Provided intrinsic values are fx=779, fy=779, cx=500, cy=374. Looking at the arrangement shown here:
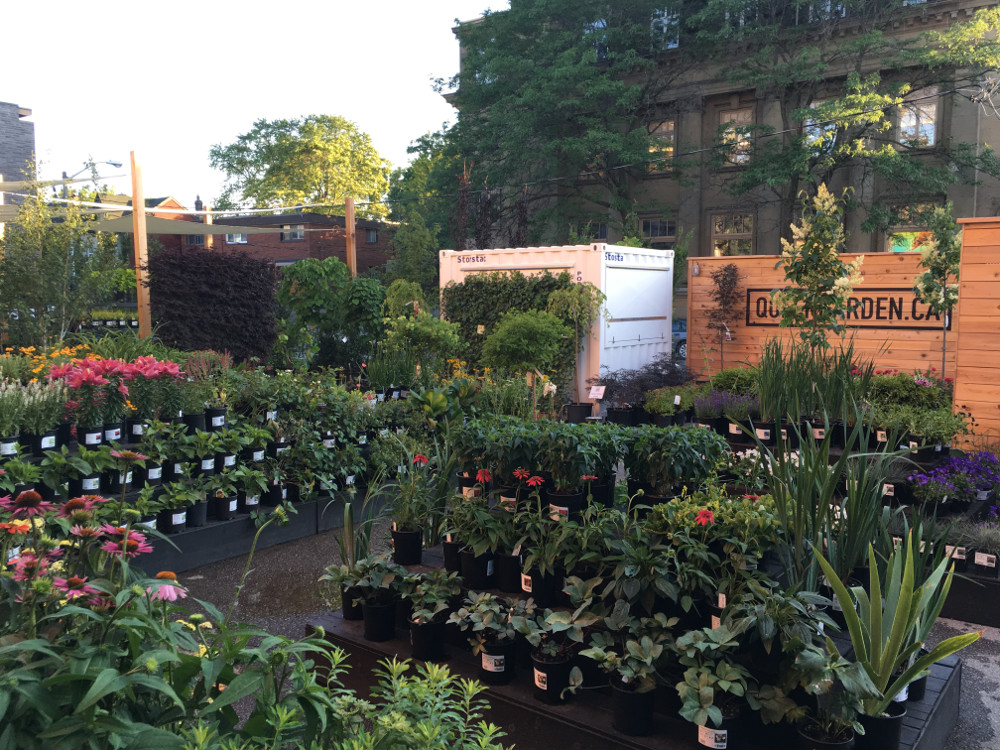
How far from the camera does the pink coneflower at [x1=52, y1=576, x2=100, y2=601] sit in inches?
73.7

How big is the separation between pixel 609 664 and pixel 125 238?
17700 millimetres

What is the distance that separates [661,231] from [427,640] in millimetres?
21653

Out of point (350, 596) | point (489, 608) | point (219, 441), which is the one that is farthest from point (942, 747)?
point (219, 441)

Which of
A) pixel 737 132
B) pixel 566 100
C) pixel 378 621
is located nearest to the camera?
pixel 378 621

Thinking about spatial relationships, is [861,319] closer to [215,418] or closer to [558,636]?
[215,418]

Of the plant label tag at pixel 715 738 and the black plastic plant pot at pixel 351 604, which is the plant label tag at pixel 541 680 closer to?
the plant label tag at pixel 715 738

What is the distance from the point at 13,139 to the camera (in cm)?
2648

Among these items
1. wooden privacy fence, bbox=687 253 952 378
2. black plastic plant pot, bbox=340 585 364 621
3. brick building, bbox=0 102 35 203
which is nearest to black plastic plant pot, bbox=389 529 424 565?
black plastic plant pot, bbox=340 585 364 621

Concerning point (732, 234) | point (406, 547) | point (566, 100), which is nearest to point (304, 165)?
point (566, 100)

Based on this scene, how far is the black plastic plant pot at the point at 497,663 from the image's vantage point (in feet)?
10.7

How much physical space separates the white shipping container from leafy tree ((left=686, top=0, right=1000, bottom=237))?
25.0 feet

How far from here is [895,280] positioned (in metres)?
11.1

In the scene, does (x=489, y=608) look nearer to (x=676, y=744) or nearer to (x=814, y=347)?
(x=676, y=744)

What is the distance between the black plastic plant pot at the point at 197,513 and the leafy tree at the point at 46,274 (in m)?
5.75
